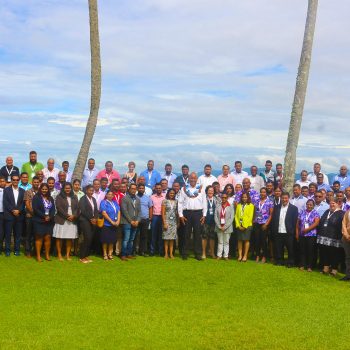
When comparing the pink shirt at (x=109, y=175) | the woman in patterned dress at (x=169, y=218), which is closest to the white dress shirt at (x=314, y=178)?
the woman in patterned dress at (x=169, y=218)

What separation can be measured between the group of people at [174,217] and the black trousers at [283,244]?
0.03 m

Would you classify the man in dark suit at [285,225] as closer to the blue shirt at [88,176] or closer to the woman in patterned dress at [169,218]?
the woman in patterned dress at [169,218]

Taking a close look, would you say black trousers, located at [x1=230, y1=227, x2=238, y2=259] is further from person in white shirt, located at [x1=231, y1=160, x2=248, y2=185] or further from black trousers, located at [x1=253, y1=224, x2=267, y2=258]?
person in white shirt, located at [x1=231, y1=160, x2=248, y2=185]

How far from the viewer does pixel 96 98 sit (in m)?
17.2

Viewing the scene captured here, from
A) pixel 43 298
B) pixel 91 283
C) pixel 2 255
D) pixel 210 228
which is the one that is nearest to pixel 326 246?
pixel 210 228

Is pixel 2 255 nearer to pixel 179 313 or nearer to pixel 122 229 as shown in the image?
pixel 122 229

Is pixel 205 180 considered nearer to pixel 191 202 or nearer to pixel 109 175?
pixel 191 202

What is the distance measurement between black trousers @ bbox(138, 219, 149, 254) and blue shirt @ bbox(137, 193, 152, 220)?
0.15 m

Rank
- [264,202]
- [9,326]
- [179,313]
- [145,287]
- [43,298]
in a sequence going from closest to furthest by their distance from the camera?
[9,326]
[179,313]
[43,298]
[145,287]
[264,202]

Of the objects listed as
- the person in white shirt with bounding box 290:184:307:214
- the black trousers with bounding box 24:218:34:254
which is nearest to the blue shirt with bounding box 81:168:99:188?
the black trousers with bounding box 24:218:34:254

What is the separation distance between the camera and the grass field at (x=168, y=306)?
27.5 feet

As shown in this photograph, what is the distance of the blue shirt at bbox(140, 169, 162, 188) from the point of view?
55.1 feet

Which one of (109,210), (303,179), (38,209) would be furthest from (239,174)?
(38,209)

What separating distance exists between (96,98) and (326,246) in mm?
8017
